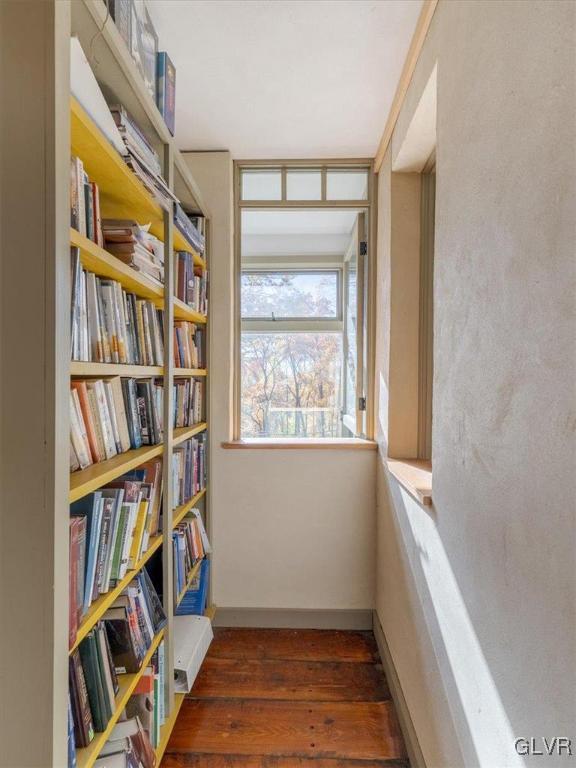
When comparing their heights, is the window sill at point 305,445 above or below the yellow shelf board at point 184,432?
below

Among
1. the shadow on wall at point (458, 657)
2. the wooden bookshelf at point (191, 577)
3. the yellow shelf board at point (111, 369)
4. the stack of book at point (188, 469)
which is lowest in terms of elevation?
the wooden bookshelf at point (191, 577)

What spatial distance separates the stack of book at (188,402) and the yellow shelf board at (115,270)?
0.44 meters

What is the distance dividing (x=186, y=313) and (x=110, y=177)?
0.70 m

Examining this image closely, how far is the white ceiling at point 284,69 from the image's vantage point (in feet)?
4.29

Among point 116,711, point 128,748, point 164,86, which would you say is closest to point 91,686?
point 116,711

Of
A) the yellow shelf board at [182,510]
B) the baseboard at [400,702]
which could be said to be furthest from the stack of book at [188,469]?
the baseboard at [400,702]

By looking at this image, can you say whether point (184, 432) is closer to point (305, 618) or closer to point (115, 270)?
point (115, 270)

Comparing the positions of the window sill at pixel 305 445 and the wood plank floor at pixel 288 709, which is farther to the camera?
the window sill at pixel 305 445

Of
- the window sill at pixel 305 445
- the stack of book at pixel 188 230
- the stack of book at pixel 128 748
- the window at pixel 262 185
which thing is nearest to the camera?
the stack of book at pixel 128 748

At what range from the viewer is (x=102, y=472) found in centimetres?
93

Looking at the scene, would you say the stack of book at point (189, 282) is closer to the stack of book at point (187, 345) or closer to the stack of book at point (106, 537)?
the stack of book at point (187, 345)

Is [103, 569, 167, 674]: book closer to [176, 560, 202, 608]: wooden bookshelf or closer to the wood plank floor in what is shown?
[176, 560, 202, 608]: wooden bookshelf

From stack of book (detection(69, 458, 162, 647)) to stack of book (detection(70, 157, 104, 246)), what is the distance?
0.63 meters

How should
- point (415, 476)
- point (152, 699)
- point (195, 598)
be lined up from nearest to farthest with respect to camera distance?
point (152, 699) < point (415, 476) < point (195, 598)
